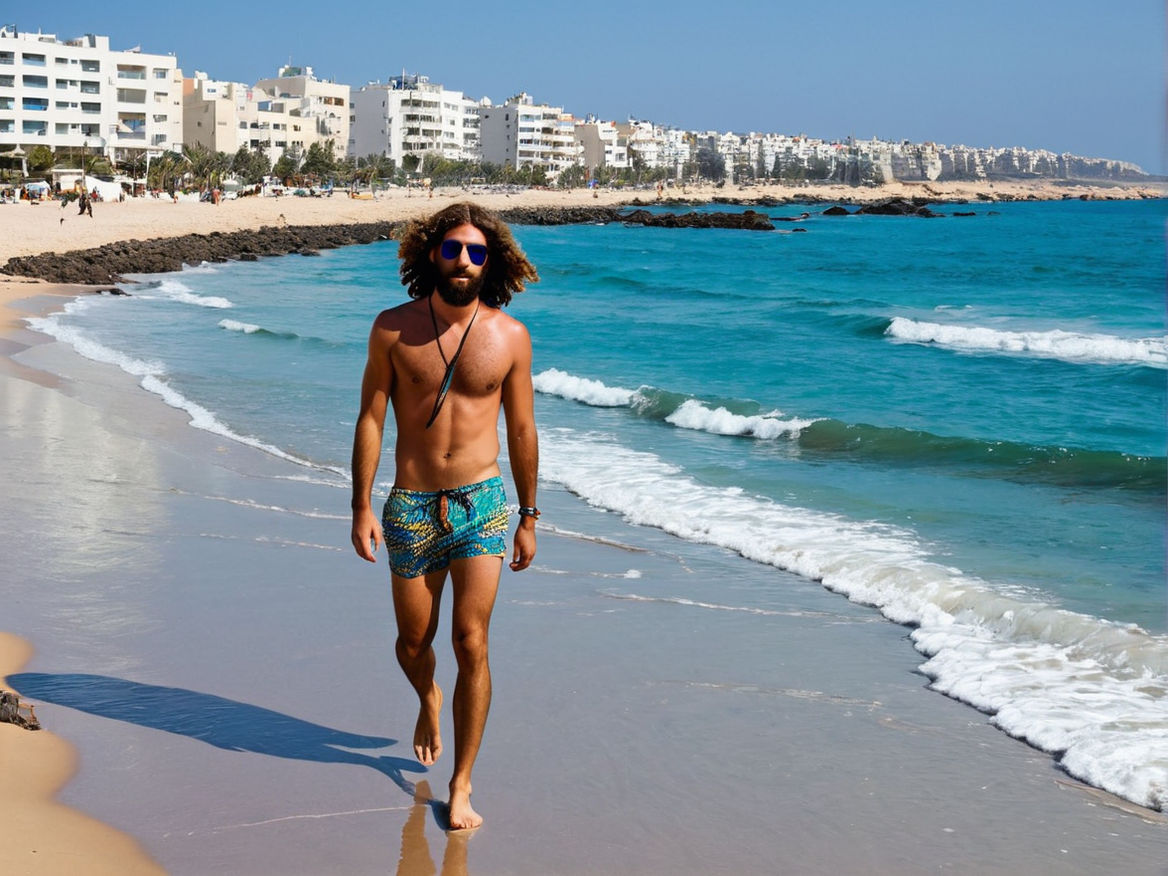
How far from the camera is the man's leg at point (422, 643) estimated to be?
3.85 meters

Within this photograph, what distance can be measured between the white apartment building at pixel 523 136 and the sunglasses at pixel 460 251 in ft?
503

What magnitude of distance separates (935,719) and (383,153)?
145077 mm

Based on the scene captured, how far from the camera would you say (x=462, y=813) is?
12.2ft

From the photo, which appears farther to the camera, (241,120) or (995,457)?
(241,120)

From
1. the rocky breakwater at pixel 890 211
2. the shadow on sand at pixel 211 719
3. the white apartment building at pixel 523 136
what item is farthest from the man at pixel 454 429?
the white apartment building at pixel 523 136

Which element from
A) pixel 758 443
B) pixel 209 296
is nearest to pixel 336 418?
pixel 758 443

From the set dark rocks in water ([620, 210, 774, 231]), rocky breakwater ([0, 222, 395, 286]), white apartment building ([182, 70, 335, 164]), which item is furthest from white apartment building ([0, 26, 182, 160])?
dark rocks in water ([620, 210, 774, 231])

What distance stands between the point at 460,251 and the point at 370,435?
1.96ft

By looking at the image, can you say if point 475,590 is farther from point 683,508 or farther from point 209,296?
point 209,296

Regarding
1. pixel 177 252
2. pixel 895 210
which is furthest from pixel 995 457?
pixel 895 210

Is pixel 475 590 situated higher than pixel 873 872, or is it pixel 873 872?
pixel 475 590

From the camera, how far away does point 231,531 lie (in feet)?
24.2

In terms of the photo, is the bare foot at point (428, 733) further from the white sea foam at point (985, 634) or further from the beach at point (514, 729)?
the white sea foam at point (985, 634)

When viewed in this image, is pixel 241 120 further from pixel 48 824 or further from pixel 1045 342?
pixel 48 824
